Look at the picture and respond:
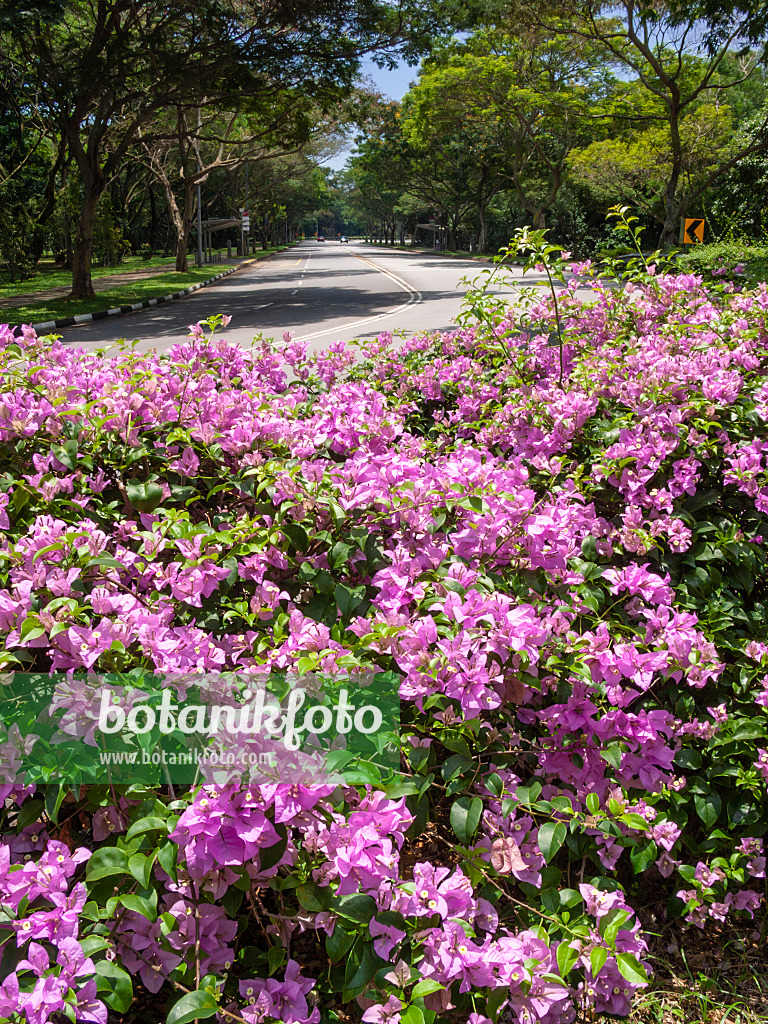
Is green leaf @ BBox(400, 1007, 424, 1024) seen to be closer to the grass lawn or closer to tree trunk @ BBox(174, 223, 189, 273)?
the grass lawn

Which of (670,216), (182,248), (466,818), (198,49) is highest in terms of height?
(198,49)

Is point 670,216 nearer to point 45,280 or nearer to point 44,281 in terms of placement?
point 44,281

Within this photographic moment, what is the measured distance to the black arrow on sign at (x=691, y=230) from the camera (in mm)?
14164

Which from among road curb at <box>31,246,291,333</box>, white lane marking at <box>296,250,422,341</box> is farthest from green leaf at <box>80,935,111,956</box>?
road curb at <box>31,246,291,333</box>

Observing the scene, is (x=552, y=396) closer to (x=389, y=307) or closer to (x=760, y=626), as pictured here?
(x=760, y=626)

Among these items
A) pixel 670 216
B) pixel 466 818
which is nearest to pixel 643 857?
pixel 466 818

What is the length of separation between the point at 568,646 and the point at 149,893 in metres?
1.03

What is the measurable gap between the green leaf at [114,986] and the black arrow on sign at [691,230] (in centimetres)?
1533

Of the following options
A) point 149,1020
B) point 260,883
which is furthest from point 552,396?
point 149,1020

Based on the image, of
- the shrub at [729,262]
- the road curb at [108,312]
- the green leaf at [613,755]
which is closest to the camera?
the green leaf at [613,755]

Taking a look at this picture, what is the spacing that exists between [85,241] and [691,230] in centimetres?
1377

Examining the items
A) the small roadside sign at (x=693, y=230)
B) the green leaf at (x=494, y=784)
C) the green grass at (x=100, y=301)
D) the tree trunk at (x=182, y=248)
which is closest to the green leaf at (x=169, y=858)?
the green leaf at (x=494, y=784)

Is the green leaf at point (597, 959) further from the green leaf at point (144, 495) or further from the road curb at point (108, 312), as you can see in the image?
the road curb at point (108, 312)

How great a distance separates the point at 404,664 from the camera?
1.60 metres
